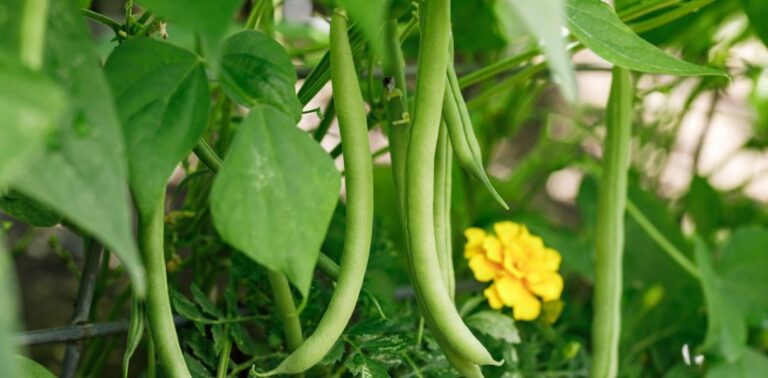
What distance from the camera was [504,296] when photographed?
2.76 feet

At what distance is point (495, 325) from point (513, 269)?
0.22 feet

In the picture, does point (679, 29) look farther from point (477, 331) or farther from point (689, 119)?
point (689, 119)

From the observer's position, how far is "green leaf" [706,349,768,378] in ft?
3.13

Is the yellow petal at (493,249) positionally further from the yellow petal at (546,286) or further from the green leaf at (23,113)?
the green leaf at (23,113)

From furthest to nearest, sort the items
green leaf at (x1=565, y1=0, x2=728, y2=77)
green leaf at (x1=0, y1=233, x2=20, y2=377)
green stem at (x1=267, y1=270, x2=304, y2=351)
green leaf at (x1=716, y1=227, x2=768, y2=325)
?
green leaf at (x1=716, y1=227, x2=768, y2=325)
green stem at (x1=267, y1=270, x2=304, y2=351)
green leaf at (x1=565, y1=0, x2=728, y2=77)
green leaf at (x1=0, y1=233, x2=20, y2=377)

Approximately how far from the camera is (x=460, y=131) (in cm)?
59

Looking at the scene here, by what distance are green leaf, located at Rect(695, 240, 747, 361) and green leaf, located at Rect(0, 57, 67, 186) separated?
746 millimetres

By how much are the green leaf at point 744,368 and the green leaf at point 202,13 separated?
74cm

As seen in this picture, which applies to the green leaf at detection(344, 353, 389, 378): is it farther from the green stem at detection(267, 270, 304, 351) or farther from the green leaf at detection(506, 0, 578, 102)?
the green leaf at detection(506, 0, 578, 102)

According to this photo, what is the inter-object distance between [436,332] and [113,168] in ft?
1.02

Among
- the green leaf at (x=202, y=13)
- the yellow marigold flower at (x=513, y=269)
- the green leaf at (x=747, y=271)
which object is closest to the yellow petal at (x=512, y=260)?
the yellow marigold flower at (x=513, y=269)

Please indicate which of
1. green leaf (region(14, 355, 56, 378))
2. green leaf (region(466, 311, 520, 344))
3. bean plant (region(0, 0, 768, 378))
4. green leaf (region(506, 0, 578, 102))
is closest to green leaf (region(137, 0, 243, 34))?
bean plant (region(0, 0, 768, 378))

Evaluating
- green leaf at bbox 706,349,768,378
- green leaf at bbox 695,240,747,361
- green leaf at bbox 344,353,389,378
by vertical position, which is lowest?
green leaf at bbox 706,349,768,378

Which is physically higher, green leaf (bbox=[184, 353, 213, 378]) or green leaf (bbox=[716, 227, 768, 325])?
green leaf (bbox=[184, 353, 213, 378])
